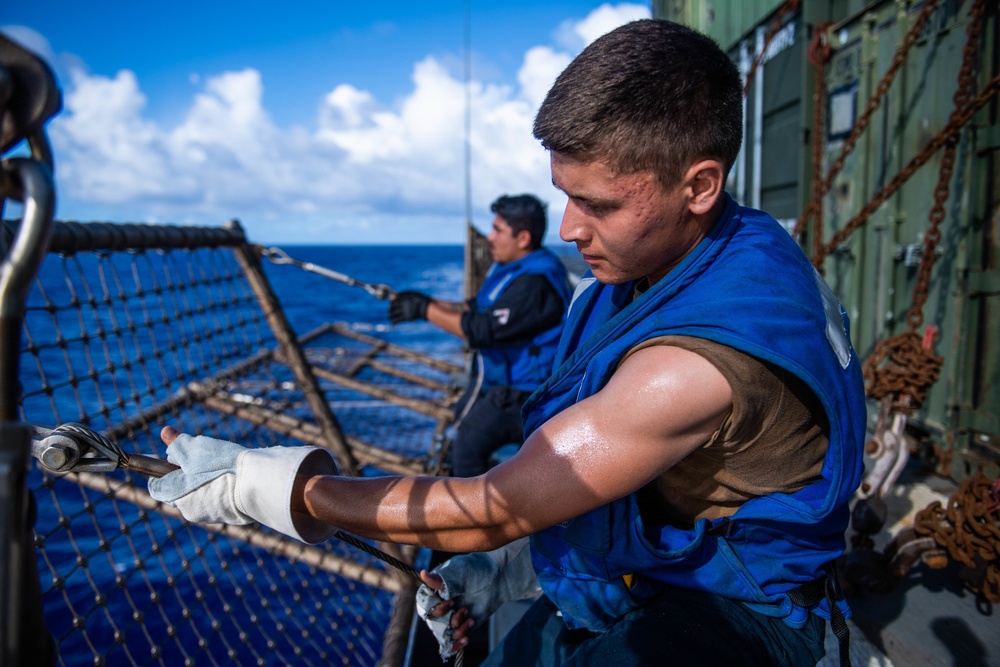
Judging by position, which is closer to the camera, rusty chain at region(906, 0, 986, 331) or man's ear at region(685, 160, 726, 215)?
man's ear at region(685, 160, 726, 215)

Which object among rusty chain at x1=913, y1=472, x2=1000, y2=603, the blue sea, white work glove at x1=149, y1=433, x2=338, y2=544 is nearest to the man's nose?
white work glove at x1=149, y1=433, x2=338, y2=544

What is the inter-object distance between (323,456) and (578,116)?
1.03 meters

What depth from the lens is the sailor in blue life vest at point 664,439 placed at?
1392 mm

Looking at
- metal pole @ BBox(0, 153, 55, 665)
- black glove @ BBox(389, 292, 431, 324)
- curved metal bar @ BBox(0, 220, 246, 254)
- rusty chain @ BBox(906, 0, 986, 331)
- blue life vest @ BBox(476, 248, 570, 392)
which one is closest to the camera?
metal pole @ BBox(0, 153, 55, 665)

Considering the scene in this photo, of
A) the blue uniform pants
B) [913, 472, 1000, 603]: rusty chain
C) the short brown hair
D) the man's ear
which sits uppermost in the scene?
the short brown hair

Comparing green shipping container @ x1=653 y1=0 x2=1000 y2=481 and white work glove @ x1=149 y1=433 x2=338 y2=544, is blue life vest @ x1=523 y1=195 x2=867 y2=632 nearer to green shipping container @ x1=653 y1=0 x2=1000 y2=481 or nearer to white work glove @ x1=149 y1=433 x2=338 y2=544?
white work glove @ x1=149 y1=433 x2=338 y2=544

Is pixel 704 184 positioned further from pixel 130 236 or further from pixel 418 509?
pixel 130 236

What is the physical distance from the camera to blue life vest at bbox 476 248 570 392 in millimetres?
4594

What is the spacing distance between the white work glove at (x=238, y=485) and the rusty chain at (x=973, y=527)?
2.41 m

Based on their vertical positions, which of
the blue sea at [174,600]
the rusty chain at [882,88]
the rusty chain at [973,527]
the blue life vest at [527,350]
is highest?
the rusty chain at [882,88]

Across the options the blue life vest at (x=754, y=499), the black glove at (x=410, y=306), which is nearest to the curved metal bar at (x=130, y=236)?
the blue life vest at (x=754, y=499)

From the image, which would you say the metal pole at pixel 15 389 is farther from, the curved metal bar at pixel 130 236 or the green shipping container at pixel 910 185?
the green shipping container at pixel 910 185

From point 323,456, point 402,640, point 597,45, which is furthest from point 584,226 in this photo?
point 402,640

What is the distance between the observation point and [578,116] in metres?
1.53
